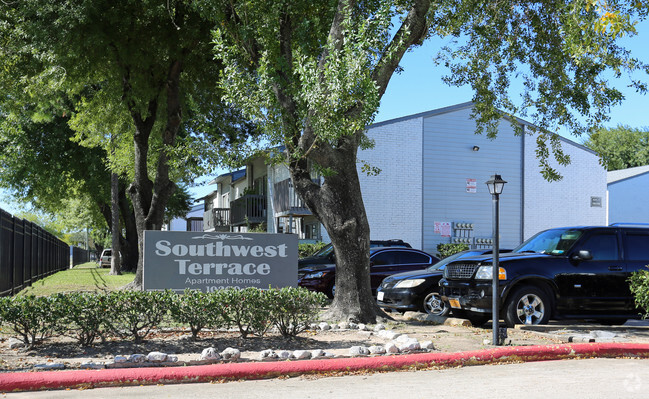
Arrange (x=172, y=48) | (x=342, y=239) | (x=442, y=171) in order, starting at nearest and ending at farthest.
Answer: (x=342, y=239), (x=172, y=48), (x=442, y=171)

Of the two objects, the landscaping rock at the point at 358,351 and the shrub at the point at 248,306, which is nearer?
the landscaping rock at the point at 358,351

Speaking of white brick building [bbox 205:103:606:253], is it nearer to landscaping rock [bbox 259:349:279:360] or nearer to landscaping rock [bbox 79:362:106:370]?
landscaping rock [bbox 259:349:279:360]

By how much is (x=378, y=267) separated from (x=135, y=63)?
8.98 metres

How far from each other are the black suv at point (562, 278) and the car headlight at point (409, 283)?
1.67 meters

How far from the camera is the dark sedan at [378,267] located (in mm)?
16781

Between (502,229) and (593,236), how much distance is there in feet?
62.5

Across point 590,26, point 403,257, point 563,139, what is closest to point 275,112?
point 590,26

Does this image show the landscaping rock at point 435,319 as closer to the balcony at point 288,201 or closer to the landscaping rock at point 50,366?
the landscaping rock at point 50,366

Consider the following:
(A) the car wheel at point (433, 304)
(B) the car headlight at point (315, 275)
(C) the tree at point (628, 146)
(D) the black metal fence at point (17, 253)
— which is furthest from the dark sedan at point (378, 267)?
(C) the tree at point (628, 146)

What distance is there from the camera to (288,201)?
1131 inches

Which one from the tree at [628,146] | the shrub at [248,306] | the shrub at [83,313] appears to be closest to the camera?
the shrub at [83,313]

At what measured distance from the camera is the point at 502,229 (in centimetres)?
3031

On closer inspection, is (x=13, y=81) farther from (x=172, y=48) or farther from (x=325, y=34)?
(x=325, y=34)

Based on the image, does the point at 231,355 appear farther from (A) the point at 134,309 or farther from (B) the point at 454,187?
(B) the point at 454,187
